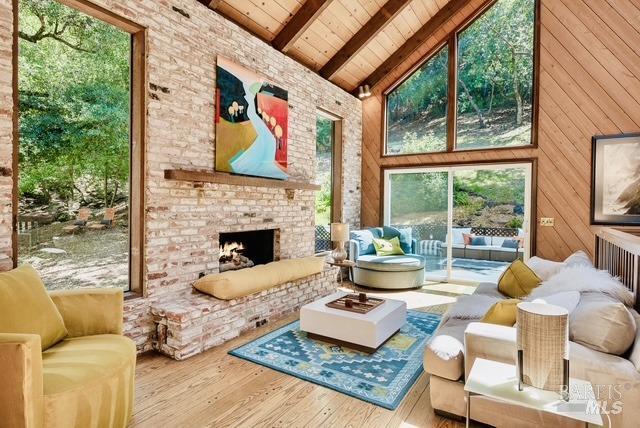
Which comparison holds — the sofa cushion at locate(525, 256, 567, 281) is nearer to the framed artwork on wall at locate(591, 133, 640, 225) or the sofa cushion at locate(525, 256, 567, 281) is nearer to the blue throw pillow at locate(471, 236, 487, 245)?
the framed artwork on wall at locate(591, 133, 640, 225)

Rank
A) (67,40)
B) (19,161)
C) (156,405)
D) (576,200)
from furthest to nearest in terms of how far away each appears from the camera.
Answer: (576,200) → (67,40) → (19,161) → (156,405)

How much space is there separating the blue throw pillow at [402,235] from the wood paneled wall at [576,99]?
1867 mm

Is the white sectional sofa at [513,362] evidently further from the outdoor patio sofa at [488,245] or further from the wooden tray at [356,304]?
the outdoor patio sofa at [488,245]

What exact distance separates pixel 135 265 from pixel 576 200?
561 cm

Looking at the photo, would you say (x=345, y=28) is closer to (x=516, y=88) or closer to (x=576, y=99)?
(x=516, y=88)

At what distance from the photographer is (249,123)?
4203 millimetres

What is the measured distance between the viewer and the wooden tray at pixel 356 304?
10.6 ft

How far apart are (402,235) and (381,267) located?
912 mm

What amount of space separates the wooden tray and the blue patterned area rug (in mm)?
335

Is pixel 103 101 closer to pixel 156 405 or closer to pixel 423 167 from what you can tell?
pixel 156 405

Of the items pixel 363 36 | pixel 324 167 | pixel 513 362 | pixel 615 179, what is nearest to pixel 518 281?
pixel 513 362

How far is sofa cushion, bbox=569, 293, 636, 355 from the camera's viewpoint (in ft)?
6.04

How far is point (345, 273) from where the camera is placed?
614cm

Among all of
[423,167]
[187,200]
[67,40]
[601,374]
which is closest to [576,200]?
[423,167]
